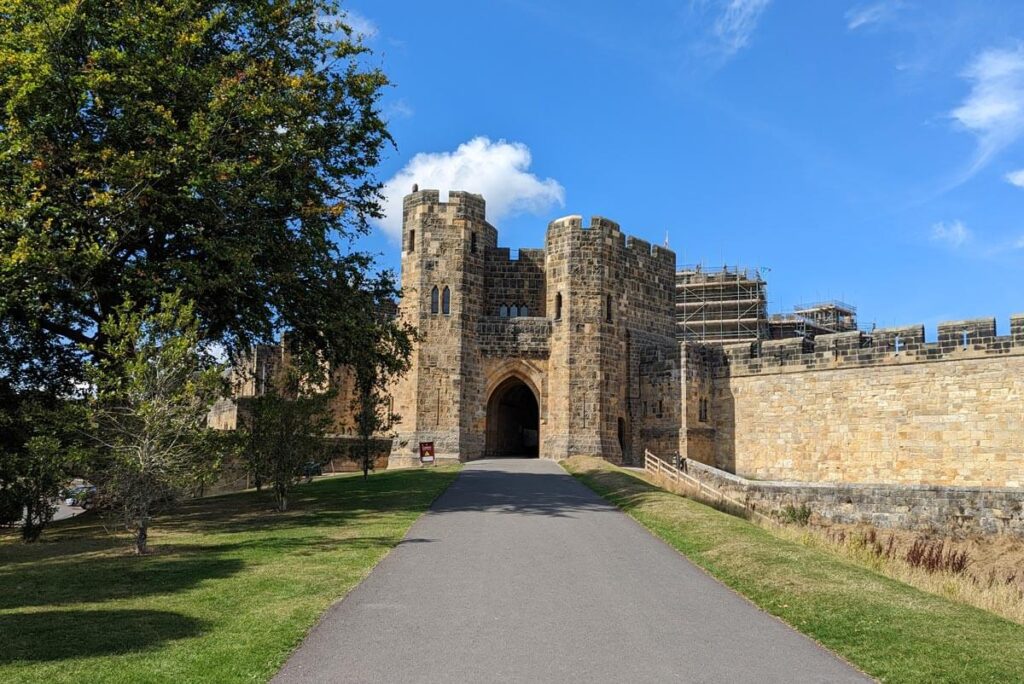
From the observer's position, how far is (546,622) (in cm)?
858

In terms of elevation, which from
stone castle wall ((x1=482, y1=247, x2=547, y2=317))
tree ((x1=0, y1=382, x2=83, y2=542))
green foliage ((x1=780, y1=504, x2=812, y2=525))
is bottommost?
green foliage ((x1=780, y1=504, x2=812, y2=525))

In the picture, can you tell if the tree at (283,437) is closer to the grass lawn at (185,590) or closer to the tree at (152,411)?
the grass lawn at (185,590)

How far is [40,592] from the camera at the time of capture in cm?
1019

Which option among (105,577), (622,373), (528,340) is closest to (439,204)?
(528,340)

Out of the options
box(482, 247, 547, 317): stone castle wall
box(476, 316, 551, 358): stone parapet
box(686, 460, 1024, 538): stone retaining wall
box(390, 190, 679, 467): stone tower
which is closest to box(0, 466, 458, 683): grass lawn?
box(686, 460, 1024, 538): stone retaining wall

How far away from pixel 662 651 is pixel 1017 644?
3596 mm

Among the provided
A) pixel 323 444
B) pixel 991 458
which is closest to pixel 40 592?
pixel 323 444

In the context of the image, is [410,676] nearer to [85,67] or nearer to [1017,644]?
[1017,644]

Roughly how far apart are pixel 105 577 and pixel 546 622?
6494mm

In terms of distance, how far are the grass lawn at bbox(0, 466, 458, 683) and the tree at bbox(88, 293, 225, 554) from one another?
1155 mm

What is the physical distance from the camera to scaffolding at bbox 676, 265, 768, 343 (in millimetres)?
50406

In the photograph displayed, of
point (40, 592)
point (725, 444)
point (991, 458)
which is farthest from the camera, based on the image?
point (725, 444)

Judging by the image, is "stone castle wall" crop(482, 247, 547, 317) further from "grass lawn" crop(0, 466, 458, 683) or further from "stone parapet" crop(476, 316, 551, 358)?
A: "grass lawn" crop(0, 466, 458, 683)

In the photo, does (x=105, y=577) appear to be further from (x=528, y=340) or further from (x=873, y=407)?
(x=873, y=407)
